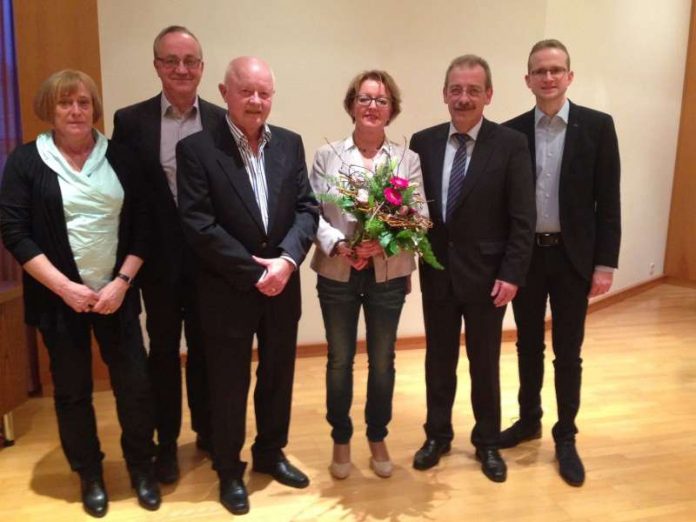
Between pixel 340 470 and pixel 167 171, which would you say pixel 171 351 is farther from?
pixel 340 470

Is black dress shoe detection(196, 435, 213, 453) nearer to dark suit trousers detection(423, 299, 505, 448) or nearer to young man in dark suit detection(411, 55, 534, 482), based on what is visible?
dark suit trousers detection(423, 299, 505, 448)

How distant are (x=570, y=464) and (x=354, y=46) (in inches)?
114

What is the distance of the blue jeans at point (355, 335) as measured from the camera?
101 inches

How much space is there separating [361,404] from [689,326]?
10.8 ft

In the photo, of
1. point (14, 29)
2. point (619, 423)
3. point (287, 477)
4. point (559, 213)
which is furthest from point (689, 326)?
point (14, 29)

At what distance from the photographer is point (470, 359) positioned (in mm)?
2766

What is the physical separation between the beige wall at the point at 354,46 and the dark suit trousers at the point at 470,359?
1771mm

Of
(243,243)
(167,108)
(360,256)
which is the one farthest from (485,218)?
(167,108)

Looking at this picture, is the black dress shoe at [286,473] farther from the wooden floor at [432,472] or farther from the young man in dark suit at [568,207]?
the young man in dark suit at [568,207]

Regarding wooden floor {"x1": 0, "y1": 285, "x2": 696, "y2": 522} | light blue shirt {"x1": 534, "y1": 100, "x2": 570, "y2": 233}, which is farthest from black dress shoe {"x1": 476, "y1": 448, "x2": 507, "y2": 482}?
light blue shirt {"x1": 534, "y1": 100, "x2": 570, "y2": 233}

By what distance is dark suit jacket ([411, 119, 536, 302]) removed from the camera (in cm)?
255

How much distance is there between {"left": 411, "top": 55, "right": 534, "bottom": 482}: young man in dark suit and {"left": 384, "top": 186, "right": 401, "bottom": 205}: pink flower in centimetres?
33

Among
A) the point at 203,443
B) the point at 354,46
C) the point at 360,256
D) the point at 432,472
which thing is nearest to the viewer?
the point at 360,256

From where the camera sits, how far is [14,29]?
11.2 ft
